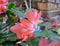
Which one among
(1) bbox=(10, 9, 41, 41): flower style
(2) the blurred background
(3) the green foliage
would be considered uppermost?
(3) the green foliage

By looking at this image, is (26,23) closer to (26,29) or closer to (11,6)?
(26,29)

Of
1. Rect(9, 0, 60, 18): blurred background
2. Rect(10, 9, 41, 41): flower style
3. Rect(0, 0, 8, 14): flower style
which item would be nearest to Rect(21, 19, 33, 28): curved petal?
Rect(10, 9, 41, 41): flower style

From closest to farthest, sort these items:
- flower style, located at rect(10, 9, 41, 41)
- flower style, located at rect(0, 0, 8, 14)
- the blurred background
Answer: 1. flower style, located at rect(10, 9, 41, 41)
2. flower style, located at rect(0, 0, 8, 14)
3. the blurred background

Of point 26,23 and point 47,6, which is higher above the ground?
point 26,23

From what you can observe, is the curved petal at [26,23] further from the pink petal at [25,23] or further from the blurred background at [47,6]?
the blurred background at [47,6]

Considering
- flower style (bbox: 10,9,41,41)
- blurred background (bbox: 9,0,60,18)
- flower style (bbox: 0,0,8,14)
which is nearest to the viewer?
flower style (bbox: 10,9,41,41)

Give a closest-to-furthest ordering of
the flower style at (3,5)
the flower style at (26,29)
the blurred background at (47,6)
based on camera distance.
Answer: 1. the flower style at (26,29)
2. the flower style at (3,5)
3. the blurred background at (47,6)

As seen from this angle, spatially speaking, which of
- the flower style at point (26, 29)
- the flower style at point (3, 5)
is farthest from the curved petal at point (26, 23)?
the flower style at point (3, 5)

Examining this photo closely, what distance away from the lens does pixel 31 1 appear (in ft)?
12.2

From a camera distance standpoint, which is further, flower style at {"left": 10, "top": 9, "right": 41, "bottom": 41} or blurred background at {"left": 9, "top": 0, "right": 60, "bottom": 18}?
blurred background at {"left": 9, "top": 0, "right": 60, "bottom": 18}

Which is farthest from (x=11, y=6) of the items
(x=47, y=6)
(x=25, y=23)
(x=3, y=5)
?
(x=47, y=6)

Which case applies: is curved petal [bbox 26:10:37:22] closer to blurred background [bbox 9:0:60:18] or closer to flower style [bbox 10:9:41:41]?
flower style [bbox 10:9:41:41]

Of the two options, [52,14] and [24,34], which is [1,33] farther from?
[52,14]

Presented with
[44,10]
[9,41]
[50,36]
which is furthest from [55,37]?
[44,10]
